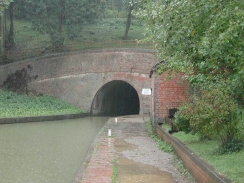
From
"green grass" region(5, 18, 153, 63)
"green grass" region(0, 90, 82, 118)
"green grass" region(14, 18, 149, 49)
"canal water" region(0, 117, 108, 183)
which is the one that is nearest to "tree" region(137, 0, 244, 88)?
"canal water" region(0, 117, 108, 183)

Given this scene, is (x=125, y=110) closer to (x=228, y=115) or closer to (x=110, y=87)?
(x=110, y=87)

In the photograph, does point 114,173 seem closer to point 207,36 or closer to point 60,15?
point 207,36

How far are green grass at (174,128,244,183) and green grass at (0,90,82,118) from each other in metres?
13.8

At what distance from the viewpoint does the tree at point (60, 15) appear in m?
31.9

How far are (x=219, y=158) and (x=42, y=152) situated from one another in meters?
6.11

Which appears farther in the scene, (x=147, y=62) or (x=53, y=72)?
(x=53, y=72)

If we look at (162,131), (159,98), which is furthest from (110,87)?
(162,131)

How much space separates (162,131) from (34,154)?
3.91 metres

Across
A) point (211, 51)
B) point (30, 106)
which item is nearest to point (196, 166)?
point (211, 51)

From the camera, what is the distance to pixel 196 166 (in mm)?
7953

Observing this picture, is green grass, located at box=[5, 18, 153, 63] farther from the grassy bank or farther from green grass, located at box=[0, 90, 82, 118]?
the grassy bank

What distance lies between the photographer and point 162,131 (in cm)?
1358

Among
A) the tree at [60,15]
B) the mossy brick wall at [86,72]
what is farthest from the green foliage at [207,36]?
the tree at [60,15]

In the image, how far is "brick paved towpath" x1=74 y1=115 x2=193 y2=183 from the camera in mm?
8324
